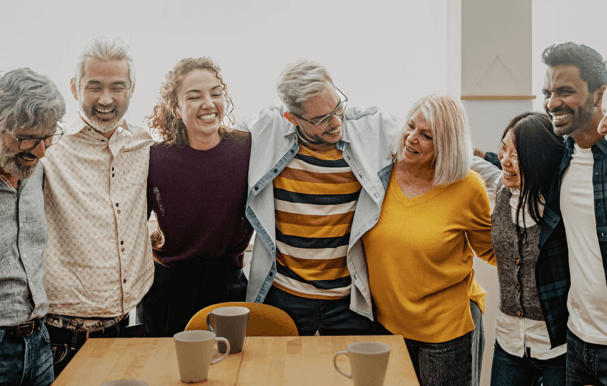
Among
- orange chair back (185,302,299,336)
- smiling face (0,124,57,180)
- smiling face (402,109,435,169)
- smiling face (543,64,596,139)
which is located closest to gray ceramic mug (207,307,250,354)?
orange chair back (185,302,299,336)

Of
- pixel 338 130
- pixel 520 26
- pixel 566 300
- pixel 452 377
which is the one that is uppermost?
pixel 520 26

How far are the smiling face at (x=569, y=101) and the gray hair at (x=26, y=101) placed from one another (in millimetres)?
1493

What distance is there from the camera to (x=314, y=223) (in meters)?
1.90

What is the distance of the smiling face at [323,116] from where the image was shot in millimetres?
1883

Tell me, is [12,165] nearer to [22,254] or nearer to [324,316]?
[22,254]

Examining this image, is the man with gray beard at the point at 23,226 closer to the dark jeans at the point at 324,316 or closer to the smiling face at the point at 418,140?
the dark jeans at the point at 324,316

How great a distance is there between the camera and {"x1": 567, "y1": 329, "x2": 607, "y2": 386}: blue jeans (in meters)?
1.46

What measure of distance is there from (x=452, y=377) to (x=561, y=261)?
56cm

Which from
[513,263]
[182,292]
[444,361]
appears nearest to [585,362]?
[513,263]

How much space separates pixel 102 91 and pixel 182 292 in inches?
32.1

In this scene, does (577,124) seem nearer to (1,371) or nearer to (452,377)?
(452,377)

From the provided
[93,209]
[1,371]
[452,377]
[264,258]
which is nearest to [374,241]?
[264,258]

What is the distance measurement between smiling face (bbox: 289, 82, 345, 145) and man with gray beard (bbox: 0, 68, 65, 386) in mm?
827

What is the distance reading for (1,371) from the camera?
1428 millimetres
